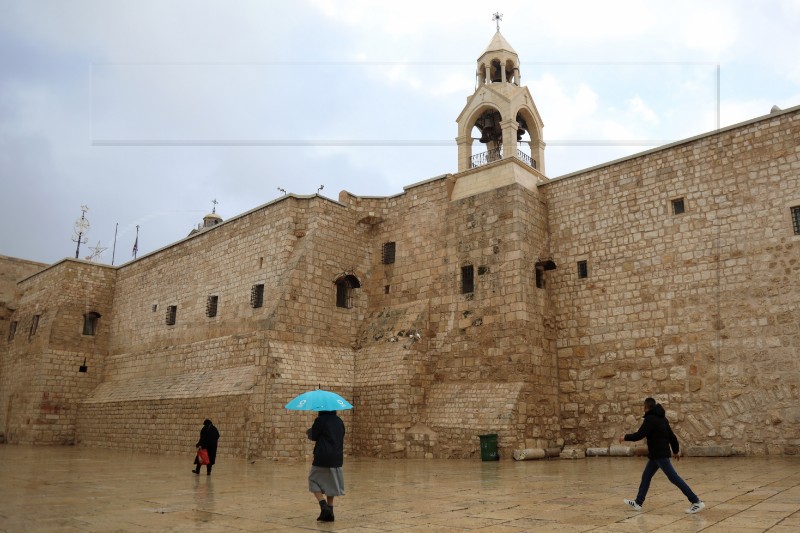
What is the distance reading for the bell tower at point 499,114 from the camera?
60.2ft

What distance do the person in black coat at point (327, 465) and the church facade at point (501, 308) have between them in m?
8.48

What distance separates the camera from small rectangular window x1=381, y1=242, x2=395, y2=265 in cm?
1938

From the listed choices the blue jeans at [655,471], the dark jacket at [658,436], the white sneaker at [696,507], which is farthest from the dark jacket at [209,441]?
the white sneaker at [696,507]

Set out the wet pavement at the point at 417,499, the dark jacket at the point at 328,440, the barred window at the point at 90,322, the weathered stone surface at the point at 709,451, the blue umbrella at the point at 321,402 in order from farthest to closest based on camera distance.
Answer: the barred window at the point at 90,322, the weathered stone surface at the point at 709,451, the blue umbrella at the point at 321,402, the dark jacket at the point at 328,440, the wet pavement at the point at 417,499

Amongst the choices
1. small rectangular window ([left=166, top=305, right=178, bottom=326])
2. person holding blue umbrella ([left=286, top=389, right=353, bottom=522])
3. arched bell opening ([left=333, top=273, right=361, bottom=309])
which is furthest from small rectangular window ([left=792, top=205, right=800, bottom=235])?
small rectangular window ([left=166, top=305, right=178, bottom=326])

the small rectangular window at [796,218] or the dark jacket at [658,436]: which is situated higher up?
the small rectangular window at [796,218]

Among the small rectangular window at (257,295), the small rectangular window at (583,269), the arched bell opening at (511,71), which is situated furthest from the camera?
the arched bell opening at (511,71)

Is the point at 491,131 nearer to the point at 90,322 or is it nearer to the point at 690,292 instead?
the point at 690,292

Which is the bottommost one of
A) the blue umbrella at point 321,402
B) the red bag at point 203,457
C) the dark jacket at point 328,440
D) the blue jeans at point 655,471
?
the red bag at point 203,457

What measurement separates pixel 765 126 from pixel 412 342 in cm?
1016

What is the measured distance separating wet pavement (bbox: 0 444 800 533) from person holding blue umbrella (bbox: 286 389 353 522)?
0.25 meters

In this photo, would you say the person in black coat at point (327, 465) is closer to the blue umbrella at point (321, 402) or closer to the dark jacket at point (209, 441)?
the blue umbrella at point (321, 402)

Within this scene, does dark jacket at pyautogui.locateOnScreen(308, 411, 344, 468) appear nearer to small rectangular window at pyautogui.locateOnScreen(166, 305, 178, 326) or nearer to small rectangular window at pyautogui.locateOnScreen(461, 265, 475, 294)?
small rectangular window at pyautogui.locateOnScreen(461, 265, 475, 294)

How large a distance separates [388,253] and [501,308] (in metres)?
5.05
